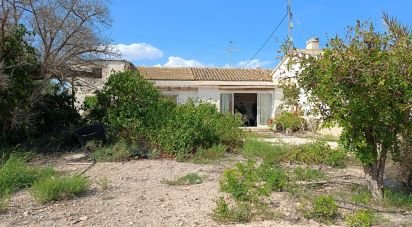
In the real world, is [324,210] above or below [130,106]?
below

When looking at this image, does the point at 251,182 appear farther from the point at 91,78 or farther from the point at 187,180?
the point at 91,78

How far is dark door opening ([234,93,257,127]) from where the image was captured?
1003 inches

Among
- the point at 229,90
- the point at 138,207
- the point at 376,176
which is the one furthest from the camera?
the point at 229,90

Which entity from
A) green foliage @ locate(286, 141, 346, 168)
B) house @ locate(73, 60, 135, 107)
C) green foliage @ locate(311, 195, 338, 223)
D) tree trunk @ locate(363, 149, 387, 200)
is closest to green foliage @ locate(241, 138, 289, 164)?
green foliage @ locate(286, 141, 346, 168)

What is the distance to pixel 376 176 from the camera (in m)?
6.65

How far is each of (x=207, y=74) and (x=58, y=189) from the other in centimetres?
2015

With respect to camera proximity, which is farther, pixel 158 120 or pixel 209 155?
pixel 158 120

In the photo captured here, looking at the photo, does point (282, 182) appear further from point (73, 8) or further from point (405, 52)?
point (73, 8)

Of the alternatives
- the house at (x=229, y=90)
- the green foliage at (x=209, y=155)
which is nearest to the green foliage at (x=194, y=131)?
the green foliage at (x=209, y=155)

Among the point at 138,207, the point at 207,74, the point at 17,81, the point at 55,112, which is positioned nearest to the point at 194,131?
the point at 17,81

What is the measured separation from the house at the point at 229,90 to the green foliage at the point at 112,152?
12.1 metres

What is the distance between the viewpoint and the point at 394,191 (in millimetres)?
7152

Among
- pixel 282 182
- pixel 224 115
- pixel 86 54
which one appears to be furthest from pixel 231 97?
pixel 282 182

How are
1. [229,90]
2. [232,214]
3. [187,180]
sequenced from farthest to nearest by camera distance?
1. [229,90]
2. [187,180]
3. [232,214]
